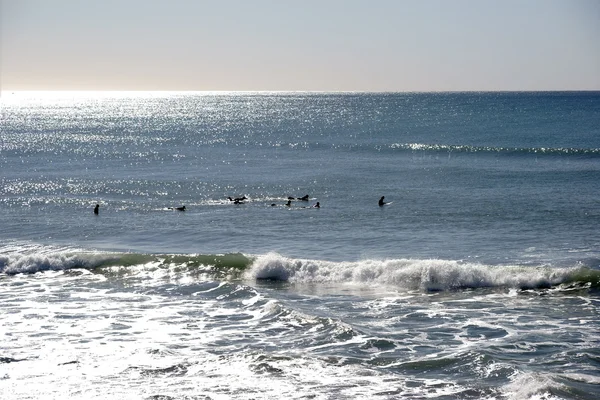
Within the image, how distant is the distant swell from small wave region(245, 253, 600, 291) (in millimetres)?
46697

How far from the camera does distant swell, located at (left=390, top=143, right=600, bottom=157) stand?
246 ft

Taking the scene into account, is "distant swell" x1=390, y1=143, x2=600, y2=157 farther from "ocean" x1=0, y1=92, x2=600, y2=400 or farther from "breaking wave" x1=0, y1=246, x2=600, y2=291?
"breaking wave" x1=0, y1=246, x2=600, y2=291

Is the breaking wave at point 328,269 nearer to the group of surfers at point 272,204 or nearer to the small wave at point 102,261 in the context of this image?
the small wave at point 102,261

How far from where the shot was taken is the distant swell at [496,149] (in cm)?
7512

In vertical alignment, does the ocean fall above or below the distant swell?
below

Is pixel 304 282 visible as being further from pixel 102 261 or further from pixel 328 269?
pixel 102 261

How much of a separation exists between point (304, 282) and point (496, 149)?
52661mm

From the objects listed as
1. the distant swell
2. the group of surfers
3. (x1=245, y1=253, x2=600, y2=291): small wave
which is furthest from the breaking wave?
the distant swell

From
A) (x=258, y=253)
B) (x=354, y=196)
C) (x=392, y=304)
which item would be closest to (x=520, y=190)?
(x=354, y=196)

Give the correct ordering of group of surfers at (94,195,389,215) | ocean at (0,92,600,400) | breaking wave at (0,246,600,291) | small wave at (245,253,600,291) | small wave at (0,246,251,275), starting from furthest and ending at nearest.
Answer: group of surfers at (94,195,389,215)
small wave at (0,246,251,275)
breaking wave at (0,246,600,291)
small wave at (245,253,600,291)
ocean at (0,92,600,400)

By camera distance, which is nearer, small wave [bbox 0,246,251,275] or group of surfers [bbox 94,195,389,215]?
small wave [bbox 0,246,251,275]

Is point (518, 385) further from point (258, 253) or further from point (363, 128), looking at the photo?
point (363, 128)

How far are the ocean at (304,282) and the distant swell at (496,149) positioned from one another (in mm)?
5832

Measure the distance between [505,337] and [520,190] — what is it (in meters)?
30.6
